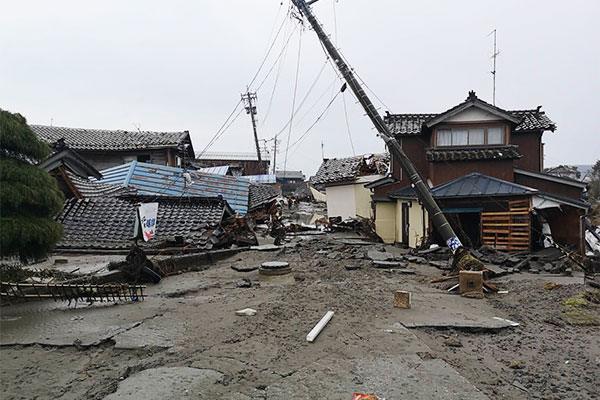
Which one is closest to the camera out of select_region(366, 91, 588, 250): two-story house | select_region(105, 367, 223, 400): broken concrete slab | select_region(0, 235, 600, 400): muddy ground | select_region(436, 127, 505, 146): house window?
select_region(105, 367, 223, 400): broken concrete slab

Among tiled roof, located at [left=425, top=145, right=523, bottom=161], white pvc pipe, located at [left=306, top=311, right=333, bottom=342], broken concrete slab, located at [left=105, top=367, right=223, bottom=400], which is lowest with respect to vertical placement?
white pvc pipe, located at [left=306, top=311, right=333, bottom=342]

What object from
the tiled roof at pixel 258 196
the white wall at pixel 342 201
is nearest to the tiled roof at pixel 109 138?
the tiled roof at pixel 258 196

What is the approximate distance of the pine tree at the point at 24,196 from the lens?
527 cm

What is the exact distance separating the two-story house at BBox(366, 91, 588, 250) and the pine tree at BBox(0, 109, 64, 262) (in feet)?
41.9

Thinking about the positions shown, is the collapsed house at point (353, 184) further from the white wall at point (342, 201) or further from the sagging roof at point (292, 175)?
the sagging roof at point (292, 175)

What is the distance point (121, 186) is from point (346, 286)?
499 inches

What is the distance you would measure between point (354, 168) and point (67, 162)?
56.7 ft

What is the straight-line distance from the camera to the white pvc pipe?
513 cm

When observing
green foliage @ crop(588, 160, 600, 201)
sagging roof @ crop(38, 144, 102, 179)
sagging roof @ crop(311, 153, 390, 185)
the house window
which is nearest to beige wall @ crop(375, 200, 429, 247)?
the house window

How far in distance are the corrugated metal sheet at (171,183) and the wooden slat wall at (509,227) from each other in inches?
409

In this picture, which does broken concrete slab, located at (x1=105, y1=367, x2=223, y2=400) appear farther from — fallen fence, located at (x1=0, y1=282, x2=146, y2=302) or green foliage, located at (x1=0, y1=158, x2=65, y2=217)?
green foliage, located at (x1=0, y1=158, x2=65, y2=217)

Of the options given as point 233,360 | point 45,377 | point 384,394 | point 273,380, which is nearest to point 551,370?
point 384,394

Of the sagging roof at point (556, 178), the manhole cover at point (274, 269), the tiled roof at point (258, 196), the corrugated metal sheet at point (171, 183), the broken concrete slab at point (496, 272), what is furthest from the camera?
the tiled roof at point (258, 196)

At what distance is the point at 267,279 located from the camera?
355 inches
